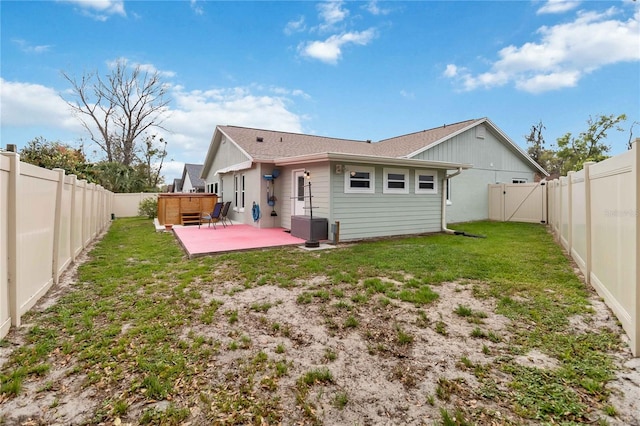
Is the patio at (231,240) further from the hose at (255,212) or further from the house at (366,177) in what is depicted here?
the house at (366,177)

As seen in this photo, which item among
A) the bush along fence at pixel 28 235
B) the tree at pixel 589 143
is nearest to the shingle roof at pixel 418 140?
the bush along fence at pixel 28 235

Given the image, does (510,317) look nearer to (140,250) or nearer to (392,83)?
(140,250)

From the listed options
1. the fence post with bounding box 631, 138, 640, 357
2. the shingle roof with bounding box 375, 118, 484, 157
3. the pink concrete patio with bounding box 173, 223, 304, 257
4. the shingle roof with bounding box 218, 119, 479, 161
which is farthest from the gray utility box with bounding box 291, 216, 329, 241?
the fence post with bounding box 631, 138, 640, 357

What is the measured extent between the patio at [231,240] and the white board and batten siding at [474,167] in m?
7.05

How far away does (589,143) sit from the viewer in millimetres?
23031

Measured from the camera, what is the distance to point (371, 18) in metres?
12.1


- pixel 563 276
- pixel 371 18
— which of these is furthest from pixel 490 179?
pixel 563 276

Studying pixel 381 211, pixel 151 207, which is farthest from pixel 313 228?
pixel 151 207

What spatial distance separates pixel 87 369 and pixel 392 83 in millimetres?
16014

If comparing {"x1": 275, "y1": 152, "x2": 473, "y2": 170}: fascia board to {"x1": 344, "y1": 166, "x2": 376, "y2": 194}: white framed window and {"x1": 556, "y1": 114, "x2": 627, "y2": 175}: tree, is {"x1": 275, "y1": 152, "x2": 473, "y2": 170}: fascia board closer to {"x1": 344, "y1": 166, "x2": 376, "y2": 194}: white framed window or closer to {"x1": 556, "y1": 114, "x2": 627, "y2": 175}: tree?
{"x1": 344, "y1": 166, "x2": 376, "y2": 194}: white framed window

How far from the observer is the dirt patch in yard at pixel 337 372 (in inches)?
79.7

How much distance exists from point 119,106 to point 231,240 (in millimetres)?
23959

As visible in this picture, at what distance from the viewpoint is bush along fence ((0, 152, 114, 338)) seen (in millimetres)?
2982

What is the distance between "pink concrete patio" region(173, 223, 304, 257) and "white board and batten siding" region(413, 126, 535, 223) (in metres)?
7.05
